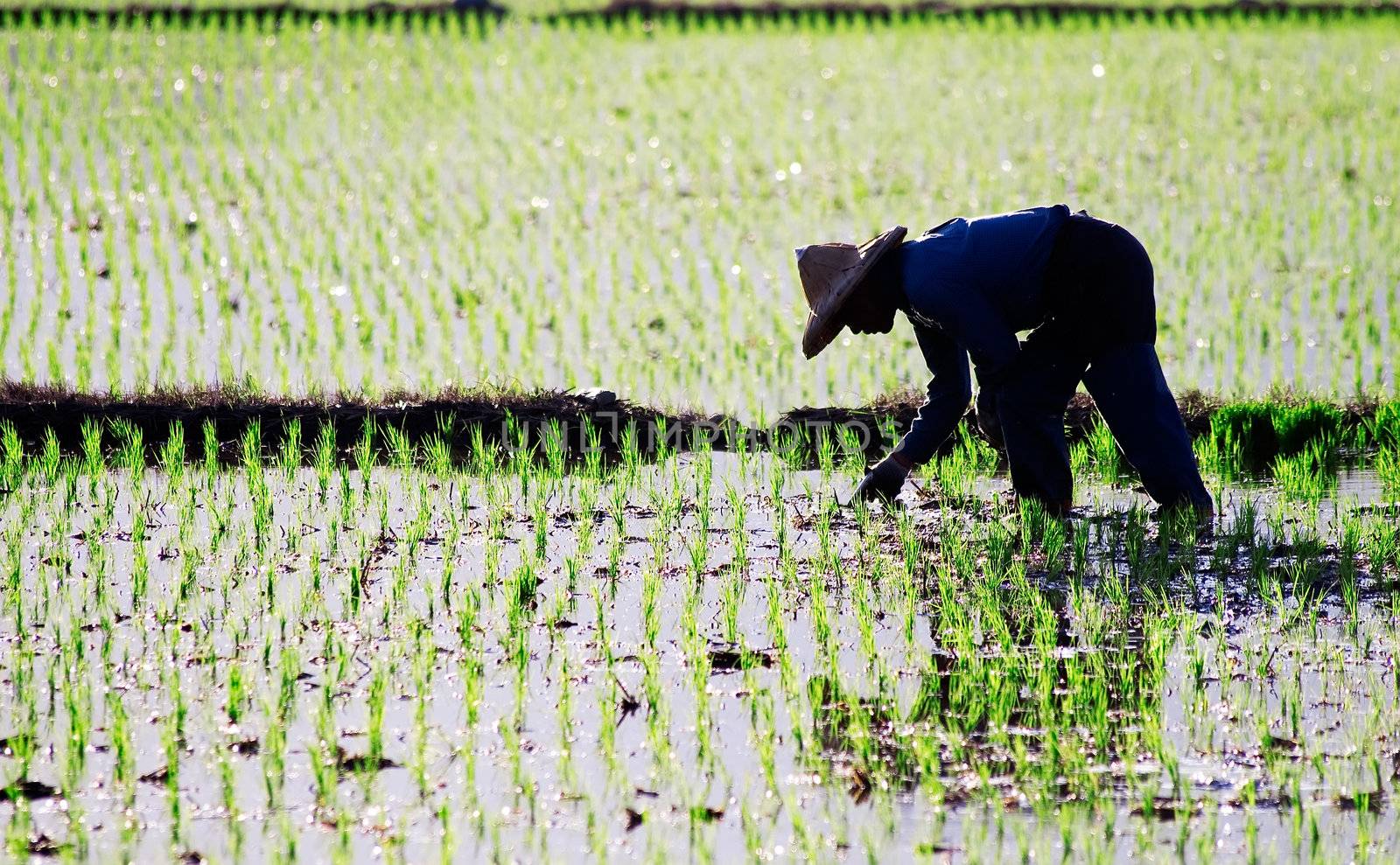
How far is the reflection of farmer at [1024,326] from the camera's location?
4.04 m

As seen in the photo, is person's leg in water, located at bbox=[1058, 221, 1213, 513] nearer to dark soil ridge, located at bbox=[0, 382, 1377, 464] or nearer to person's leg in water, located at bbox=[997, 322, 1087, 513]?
person's leg in water, located at bbox=[997, 322, 1087, 513]

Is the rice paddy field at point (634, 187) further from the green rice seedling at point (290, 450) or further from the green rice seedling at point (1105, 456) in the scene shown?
the green rice seedling at point (1105, 456)

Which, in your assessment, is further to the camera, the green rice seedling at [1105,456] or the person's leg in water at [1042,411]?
the green rice seedling at [1105,456]

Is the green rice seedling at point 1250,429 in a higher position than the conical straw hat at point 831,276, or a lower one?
lower

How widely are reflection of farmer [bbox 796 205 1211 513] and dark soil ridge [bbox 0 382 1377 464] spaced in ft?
3.14

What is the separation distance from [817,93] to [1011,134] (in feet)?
6.43

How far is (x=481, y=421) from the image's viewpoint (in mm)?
5527

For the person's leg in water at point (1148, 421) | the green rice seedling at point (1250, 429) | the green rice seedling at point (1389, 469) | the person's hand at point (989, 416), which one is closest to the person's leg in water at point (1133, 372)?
the person's leg in water at point (1148, 421)

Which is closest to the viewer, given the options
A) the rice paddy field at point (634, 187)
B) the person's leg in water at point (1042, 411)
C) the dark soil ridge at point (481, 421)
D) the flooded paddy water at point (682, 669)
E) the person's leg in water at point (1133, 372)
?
the flooded paddy water at point (682, 669)

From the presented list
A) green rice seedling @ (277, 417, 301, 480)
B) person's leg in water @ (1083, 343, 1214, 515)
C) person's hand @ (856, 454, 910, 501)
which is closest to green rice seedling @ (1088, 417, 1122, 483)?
person's leg in water @ (1083, 343, 1214, 515)

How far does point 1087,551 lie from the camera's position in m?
4.32

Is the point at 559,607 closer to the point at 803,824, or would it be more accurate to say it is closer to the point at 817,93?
the point at 803,824

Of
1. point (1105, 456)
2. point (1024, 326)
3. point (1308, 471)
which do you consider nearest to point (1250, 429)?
point (1308, 471)

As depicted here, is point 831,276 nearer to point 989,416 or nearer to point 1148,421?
point 989,416
